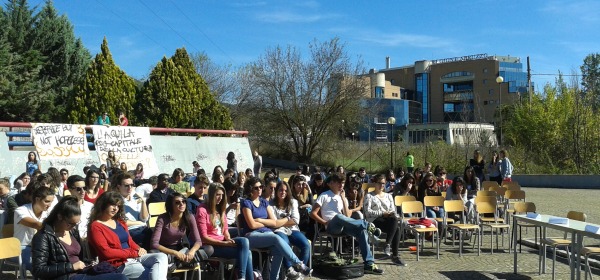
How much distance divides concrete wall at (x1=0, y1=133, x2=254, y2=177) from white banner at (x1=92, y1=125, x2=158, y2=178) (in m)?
0.26

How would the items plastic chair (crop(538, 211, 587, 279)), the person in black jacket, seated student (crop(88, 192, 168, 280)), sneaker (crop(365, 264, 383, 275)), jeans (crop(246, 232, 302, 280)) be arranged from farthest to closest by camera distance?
sneaker (crop(365, 264, 383, 275)), plastic chair (crop(538, 211, 587, 279)), jeans (crop(246, 232, 302, 280)), seated student (crop(88, 192, 168, 280)), the person in black jacket

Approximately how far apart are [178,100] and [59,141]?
12.7m

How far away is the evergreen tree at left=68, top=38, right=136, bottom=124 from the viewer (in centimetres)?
2450

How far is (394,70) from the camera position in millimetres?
98312

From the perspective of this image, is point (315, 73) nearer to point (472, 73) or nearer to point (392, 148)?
point (392, 148)

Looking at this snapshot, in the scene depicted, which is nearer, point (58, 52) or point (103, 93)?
point (103, 93)

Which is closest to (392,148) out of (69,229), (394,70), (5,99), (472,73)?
(5,99)

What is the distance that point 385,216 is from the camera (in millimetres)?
8992

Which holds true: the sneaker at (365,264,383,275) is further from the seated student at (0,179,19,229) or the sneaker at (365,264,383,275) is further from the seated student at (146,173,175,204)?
the seated student at (0,179,19,229)

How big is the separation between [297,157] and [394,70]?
214 ft

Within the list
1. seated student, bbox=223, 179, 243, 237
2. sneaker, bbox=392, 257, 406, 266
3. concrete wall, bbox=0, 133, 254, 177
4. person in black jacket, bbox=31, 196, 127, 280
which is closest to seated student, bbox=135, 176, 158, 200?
seated student, bbox=223, 179, 243, 237

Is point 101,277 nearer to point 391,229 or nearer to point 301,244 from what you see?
point 301,244

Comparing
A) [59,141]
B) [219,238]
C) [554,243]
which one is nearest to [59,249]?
[219,238]

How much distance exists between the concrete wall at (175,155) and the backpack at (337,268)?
8.95m
